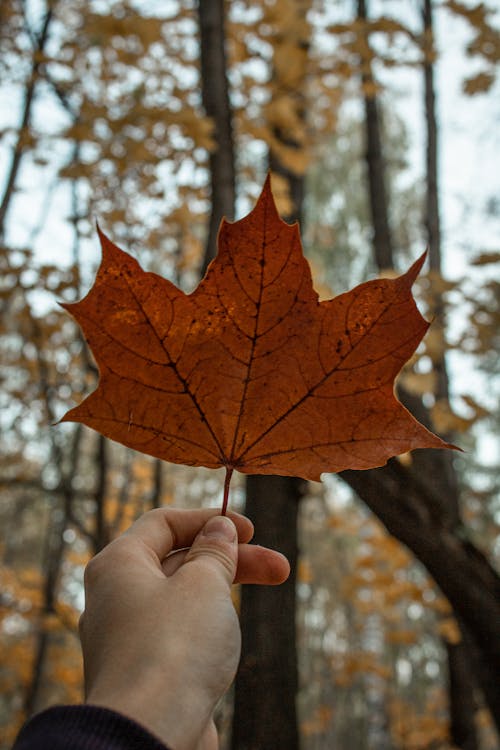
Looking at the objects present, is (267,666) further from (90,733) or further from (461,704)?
(461,704)

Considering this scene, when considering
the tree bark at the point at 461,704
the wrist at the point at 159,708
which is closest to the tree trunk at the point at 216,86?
the wrist at the point at 159,708

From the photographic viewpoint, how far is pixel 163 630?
2.09ft

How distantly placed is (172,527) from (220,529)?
0.10m

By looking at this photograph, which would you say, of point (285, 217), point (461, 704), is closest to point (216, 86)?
point (285, 217)

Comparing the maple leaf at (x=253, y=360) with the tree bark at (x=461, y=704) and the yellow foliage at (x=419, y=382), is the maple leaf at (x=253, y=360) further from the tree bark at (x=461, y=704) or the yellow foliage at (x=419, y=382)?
the tree bark at (x=461, y=704)

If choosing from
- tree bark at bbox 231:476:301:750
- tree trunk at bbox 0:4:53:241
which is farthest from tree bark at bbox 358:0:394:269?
tree bark at bbox 231:476:301:750

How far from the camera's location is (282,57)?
291 centimetres

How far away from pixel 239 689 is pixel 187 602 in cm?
113

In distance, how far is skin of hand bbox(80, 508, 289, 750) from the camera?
59 centimetres

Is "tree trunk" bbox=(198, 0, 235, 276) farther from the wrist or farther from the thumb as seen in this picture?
the wrist

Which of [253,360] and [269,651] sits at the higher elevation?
[253,360]

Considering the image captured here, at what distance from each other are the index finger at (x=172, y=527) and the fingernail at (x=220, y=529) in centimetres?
5

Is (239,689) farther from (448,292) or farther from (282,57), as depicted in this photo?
(282,57)

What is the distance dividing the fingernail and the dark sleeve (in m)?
0.27
